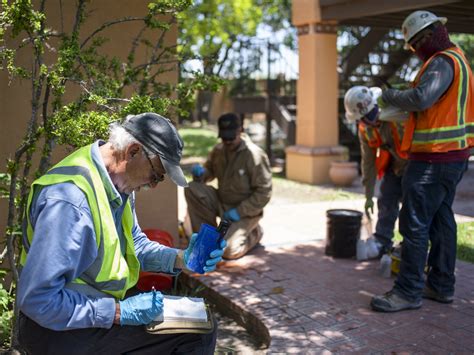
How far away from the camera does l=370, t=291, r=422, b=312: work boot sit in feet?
13.9

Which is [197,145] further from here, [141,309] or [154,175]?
[141,309]

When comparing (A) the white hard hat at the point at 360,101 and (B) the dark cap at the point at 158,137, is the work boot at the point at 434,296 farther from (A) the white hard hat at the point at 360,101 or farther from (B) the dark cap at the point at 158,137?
(B) the dark cap at the point at 158,137

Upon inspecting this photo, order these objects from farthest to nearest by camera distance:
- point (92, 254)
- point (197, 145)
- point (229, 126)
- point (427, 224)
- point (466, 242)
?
point (197, 145) → point (466, 242) → point (229, 126) → point (427, 224) → point (92, 254)

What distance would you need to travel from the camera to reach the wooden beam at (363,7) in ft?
28.1

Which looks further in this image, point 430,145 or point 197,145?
point 197,145

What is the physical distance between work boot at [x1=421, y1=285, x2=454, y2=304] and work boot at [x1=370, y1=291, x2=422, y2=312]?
0.72 ft

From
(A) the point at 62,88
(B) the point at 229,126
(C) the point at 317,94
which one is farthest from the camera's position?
(C) the point at 317,94

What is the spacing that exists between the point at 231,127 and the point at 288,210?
3.06 m

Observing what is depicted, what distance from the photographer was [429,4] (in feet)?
27.3

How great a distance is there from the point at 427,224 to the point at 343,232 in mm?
1511

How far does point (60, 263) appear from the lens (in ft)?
6.80

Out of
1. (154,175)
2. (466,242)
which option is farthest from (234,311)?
(466,242)

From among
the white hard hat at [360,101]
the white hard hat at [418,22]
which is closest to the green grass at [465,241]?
the white hard hat at [360,101]

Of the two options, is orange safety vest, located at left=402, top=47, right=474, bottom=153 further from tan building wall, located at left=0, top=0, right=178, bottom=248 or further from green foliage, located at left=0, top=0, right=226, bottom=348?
tan building wall, located at left=0, top=0, right=178, bottom=248
